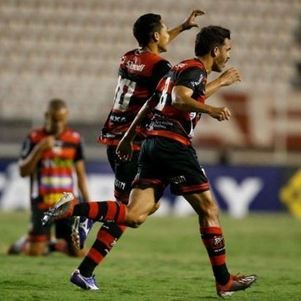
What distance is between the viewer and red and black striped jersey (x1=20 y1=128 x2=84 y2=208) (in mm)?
12422

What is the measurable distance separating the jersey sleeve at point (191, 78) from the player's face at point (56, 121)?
14.9 feet

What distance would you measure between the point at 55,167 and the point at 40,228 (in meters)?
0.78

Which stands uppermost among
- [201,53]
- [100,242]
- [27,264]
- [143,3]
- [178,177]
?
[143,3]

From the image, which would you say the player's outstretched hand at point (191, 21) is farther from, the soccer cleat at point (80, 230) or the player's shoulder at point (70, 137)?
the player's shoulder at point (70, 137)

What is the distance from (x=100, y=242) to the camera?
8.14 metres

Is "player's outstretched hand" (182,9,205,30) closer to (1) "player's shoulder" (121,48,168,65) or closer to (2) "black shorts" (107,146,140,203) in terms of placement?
(1) "player's shoulder" (121,48,168,65)

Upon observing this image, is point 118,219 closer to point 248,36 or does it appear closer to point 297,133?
point 297,133

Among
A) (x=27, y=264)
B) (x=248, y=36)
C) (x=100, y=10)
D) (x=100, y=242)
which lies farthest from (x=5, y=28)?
(x=100, y=242)

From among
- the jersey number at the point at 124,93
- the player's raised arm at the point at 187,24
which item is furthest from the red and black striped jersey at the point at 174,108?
the player's raised arm at the point at 187,24

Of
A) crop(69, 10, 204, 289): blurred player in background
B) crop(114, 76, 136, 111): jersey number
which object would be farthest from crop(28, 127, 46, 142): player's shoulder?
crop(114, 76, 136, 111): jersey number

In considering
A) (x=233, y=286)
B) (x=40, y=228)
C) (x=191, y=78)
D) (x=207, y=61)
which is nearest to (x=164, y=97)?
(x=191, y=78)

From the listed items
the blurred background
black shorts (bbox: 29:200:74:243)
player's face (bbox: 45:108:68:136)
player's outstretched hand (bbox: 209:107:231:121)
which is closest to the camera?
player's outstretched hand (bbox: 209:107:231:121)

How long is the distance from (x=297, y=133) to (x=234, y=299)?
44.4 ft

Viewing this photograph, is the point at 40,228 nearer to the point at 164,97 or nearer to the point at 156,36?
the point at 156,36
